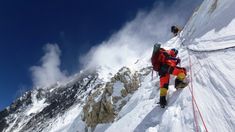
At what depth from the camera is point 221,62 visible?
9133 millimetres

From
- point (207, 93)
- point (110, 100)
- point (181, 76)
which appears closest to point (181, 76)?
point (181, 76)

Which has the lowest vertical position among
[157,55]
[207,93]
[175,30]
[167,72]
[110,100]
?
[207,93]

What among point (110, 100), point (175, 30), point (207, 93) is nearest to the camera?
point (207, 93)

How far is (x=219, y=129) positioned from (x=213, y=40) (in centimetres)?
526

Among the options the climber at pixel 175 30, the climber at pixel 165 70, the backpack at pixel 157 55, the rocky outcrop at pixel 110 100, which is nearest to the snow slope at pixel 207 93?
the climber at pixel 165 70

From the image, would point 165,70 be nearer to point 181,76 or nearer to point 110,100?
point 181,76

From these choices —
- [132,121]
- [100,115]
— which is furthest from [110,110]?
[132,121]

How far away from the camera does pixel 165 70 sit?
10430 millimetres

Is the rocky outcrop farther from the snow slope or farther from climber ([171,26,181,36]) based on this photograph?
the snow slope

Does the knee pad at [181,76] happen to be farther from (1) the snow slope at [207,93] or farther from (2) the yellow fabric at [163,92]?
(2) the yellow fabric at [163,92]

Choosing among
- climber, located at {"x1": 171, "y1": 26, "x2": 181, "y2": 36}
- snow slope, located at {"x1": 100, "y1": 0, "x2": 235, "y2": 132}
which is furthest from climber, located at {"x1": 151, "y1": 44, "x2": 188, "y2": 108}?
climber, located at {"x1": 171, "y1": 26, "x2": 181, "y2": 36}

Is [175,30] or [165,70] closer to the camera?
[165,70]

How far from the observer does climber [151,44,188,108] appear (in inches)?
408

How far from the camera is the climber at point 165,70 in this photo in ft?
34.0
